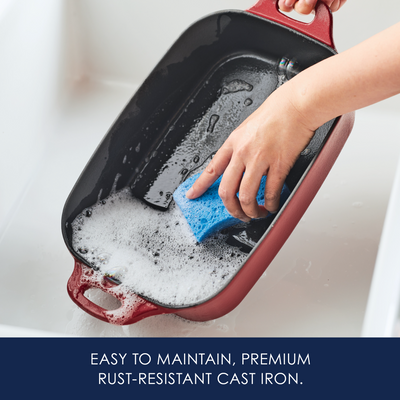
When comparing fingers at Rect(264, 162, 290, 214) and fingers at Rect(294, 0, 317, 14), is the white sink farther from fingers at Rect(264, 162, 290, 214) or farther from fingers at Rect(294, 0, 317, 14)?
fingers at Rect(294, 0, 317, 14)

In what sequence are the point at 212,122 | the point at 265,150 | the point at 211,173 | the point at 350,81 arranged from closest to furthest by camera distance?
the point at 350,81, the point at 265,150, the point at 211,173, the point at 212,122

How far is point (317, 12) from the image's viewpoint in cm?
95

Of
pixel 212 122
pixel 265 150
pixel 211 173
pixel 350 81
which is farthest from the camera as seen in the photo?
pixel 212 122

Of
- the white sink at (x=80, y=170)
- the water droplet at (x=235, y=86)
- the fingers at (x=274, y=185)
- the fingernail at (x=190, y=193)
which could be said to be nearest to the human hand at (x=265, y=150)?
the fingers at (x=274, y=185)

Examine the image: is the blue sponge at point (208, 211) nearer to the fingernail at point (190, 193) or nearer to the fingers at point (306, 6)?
the fingernail at point (190, 193)

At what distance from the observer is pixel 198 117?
1.15m

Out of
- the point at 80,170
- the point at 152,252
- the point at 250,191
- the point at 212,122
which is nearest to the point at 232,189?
the point at 250,191

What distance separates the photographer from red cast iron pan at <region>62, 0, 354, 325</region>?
0.85 metres

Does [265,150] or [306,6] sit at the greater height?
[306,6]

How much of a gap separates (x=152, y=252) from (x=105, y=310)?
0.18 meters

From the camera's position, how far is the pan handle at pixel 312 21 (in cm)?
95

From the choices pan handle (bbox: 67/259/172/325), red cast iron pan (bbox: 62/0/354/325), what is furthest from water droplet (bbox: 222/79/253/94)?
pan handle (bbox: 67/259/172/325)

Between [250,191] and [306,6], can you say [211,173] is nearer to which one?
[250,191]

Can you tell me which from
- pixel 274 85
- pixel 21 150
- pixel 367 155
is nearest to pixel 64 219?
pixel 21 150
